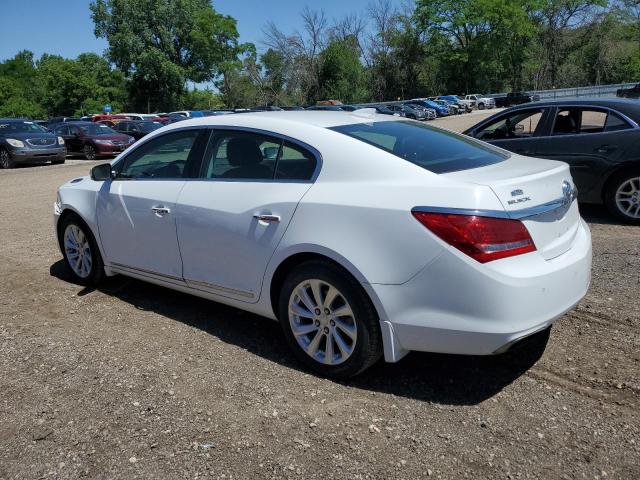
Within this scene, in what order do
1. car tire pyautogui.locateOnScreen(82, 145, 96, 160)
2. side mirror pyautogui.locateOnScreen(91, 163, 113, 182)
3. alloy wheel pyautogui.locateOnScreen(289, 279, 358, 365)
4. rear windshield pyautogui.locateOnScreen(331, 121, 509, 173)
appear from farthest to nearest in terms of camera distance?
car tire pyautogui.locateOnScreen(82, 145, 96, 160) < side mirror pyautogui.locateOnScreen(91, 163, 113, 182) < rear windshield pyautogui.locateOnScreen(331, 121, 509, 173) < alloy wheel pyautogui.locateOnScreen(289, 279, 358, 365)

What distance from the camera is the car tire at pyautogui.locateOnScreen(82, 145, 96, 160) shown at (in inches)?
883

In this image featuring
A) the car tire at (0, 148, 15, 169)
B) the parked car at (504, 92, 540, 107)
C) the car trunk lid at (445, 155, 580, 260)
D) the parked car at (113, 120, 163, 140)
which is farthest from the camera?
the parked car at (504, 92, 540, 107)

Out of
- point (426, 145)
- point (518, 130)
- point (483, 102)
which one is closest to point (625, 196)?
point (518, 130)

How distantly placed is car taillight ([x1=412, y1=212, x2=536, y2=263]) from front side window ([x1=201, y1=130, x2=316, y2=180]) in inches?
37.7

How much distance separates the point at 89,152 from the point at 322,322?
2140cm

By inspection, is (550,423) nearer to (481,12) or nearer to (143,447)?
(143,447)

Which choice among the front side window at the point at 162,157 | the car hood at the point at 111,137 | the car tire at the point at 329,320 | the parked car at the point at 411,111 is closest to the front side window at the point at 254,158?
the front side window at the point at 162,157

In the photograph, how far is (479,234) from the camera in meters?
2.90

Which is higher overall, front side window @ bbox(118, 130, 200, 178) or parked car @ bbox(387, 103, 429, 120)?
front side window @ bbox(118, 130, 200, 178)

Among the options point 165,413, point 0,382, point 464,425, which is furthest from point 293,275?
point 0,382

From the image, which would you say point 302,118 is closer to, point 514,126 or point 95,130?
point 514,126

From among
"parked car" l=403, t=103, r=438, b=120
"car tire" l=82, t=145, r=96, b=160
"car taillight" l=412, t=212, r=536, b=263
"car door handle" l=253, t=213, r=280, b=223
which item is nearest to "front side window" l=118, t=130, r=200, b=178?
"car door handle" l=253, t=213, r=280, b=223

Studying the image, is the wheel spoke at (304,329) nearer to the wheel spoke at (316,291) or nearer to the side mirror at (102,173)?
the wheel spoke at (316,291)

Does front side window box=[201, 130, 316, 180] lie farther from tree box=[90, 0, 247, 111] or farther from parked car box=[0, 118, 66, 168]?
tree box=[90, 0, 247, 111]
